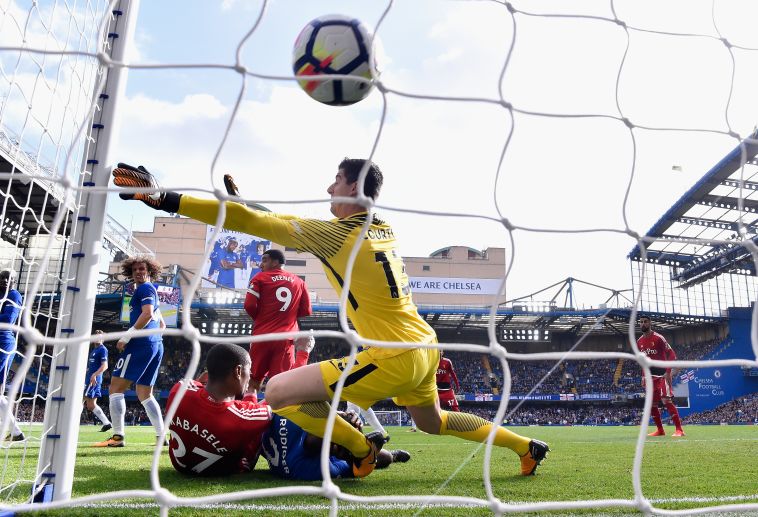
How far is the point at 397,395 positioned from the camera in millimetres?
3246

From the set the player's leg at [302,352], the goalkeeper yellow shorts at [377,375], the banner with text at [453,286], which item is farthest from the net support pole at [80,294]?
the banner with text at [453,286]

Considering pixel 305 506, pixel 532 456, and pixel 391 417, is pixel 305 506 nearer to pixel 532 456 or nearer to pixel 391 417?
pixel 532 456

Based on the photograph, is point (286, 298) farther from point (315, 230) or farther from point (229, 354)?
point (315, 230)

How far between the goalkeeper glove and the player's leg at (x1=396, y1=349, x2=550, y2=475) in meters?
Result: 1.46

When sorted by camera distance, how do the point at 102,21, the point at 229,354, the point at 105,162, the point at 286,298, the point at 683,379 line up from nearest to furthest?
the point at 102,21 → the point at 105,162 → the point at 229,354 → the point at 286,298 → the point at 683,379

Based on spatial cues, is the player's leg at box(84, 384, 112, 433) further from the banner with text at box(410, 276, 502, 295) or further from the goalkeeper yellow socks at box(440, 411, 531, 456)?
the banner with text at box(410, 276, 502, 295)

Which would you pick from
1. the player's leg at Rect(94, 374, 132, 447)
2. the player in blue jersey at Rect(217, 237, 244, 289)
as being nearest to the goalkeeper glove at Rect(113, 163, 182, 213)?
the player's leg at Rect(94, 374, 132, 447)

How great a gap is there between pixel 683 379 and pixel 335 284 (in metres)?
32.8

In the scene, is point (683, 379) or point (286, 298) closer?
point (286, 298)

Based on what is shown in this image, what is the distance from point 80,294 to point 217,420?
110cm

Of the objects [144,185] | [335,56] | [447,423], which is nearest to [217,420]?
[447,423]

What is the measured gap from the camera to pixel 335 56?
2.91m

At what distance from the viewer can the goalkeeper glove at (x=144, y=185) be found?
8.19ft

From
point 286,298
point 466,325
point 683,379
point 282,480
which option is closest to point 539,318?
point 466,325
